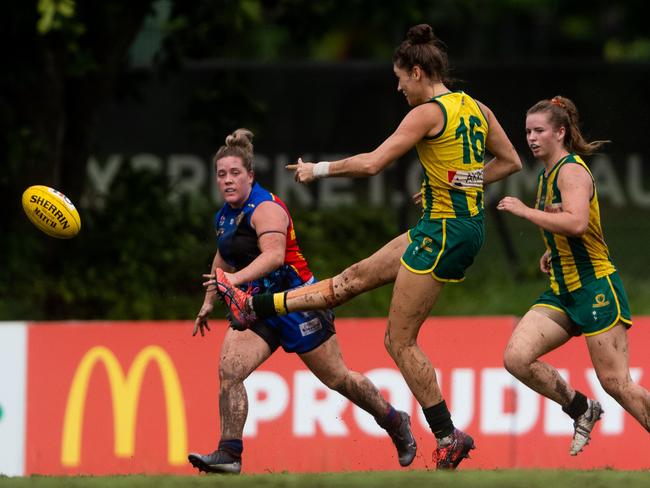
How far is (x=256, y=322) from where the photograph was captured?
880 centimetres

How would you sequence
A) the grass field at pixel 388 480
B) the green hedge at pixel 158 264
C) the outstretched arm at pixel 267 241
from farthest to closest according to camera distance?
the green hedge at pixel 158 264, the outstretched arm at pixel 267 241, the grass field at pixel 388 480

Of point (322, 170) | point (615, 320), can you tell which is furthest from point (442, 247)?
point (615, 320)

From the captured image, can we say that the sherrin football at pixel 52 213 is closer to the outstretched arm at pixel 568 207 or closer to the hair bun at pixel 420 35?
the hair bun at pixel 420 35

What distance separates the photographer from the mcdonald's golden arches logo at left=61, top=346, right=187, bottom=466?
11203 mm

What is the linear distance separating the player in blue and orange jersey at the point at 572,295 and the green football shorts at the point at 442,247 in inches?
18.6

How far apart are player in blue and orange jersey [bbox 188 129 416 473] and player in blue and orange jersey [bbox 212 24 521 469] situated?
348mm

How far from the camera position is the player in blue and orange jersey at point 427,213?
8.04 metres

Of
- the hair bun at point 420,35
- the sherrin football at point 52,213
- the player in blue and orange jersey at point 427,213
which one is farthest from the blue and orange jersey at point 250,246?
the hair bun at point 420,35

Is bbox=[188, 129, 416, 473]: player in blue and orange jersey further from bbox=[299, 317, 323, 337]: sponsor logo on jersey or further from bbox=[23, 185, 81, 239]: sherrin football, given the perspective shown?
bbox=[23, 185, 81, 239]: sherrin football

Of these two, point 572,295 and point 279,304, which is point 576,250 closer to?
point 572,295

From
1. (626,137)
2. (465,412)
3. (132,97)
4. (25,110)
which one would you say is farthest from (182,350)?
(626,137)

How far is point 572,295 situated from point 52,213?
3.02m

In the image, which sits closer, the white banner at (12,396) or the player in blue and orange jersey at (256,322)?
the player in blue and orange jersey at (256,322)

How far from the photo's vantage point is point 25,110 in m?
13.9
